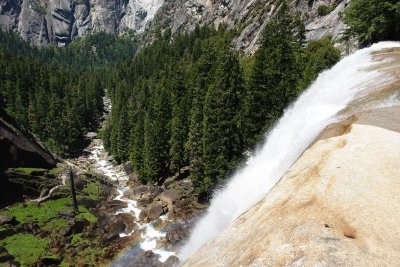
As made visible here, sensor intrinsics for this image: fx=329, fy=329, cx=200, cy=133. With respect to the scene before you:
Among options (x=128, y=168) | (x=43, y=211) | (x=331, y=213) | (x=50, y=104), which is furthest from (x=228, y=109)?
(x=50, y=104)

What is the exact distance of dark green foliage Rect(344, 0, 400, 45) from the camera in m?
40.5

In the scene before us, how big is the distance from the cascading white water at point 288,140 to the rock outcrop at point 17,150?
40408mm

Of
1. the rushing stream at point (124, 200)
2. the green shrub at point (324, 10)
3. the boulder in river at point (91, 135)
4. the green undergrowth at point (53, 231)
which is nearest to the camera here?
the rushing stream at point (124, 200)

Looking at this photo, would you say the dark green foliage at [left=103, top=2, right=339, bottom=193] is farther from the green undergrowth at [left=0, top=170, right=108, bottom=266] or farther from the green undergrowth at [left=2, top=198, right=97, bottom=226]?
the green undergrowth at [left=2, top=198, right=97, bottom=226]

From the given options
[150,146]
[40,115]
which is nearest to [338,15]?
[150,146]

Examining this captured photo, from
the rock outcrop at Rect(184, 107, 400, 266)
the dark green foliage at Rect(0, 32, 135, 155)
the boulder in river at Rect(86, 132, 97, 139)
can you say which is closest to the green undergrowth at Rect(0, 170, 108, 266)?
the dark green foliage at Rect(0, 32, 135, 155)

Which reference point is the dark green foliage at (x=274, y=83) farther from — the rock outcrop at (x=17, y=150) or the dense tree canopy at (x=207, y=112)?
the rock outcrop at (x=17, y=150)

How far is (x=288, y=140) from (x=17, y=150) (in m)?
54.3

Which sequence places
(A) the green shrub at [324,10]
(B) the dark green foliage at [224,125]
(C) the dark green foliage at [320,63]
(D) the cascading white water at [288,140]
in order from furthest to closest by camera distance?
(A) the green shrub at [324,10]
(C) the dark green foliage at [320,63]
(B) the dark green foliage at [224,125]
(D) the cascading white water at [288,140]

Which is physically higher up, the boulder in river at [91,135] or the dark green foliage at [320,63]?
the dark green foliage at [320,63]

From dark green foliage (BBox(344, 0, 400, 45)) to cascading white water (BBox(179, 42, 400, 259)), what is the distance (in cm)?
276

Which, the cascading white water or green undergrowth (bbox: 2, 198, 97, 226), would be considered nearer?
the cascading white water

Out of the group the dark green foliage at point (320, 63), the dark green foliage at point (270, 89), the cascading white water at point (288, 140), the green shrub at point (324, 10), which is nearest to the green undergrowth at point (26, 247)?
the cascading white water at point (288, 140)

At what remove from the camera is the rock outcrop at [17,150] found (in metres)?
62.1
